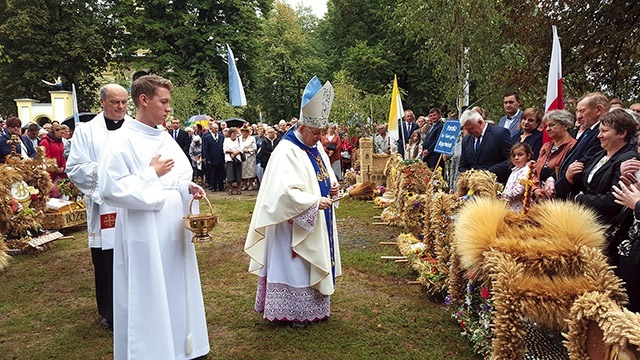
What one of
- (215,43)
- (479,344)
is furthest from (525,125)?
(215,43)

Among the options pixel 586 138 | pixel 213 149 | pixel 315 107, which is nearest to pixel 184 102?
pixel 213 149

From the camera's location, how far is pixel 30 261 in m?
7.01

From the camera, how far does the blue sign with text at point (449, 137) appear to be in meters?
6.78

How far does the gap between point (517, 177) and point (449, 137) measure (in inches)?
92.7

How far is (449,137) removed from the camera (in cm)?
688

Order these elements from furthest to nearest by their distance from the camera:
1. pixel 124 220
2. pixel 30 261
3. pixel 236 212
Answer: pixel 236 212 < pixel 30 261 < pixel 124 220

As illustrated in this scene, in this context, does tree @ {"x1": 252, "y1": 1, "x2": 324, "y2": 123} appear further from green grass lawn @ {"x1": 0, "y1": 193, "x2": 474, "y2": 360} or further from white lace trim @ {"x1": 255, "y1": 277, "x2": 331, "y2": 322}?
white lace trim @ {"x1": 255, "y1": 277, "x2": 331, "y2": 322}

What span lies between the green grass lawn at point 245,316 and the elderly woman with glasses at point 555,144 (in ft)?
5.60

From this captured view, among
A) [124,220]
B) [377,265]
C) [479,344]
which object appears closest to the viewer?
[124,220]

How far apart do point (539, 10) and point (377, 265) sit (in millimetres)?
8459

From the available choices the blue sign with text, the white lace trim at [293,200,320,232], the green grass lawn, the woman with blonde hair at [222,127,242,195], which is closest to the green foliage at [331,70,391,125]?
the woman with blonde hair at [222,127,242,195]

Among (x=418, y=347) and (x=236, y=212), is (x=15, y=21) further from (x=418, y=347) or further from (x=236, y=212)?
(x=418, y=347)

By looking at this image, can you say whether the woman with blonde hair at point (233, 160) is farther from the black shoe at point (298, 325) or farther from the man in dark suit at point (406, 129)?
the black shoe at point (298, 325)

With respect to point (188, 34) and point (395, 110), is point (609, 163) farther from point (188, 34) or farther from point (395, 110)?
point (188, 34)
